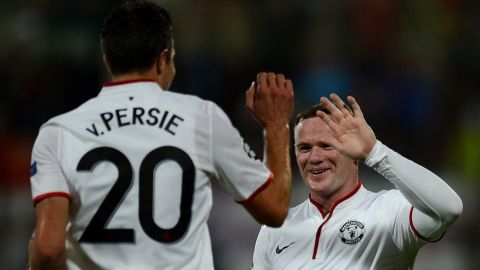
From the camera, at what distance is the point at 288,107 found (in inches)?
167

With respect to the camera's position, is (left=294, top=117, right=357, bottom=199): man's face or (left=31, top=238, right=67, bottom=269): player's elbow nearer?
(left=31, top=238, right=67, bottom=269): player's elbow

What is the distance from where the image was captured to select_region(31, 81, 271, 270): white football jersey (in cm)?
393

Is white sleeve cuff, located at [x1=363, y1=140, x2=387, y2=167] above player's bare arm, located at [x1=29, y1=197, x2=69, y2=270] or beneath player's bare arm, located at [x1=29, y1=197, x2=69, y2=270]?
above

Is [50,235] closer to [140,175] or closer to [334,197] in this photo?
[140,175]

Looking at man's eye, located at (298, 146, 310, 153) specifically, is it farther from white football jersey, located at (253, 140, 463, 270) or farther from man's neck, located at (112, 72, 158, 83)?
man's neck, located at (112, 72, 158, 83)

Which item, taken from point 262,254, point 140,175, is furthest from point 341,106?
point 140,175


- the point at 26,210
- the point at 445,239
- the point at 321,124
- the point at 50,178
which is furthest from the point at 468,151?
the point at 50,178

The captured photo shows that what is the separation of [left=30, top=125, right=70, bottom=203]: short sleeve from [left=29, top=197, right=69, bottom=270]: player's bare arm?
33 millimetres

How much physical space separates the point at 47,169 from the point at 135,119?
15.9 inches

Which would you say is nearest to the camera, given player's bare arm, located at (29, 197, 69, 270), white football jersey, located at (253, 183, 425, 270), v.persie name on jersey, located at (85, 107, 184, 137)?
player's bare arm, located at (29, 197, 69, 270)

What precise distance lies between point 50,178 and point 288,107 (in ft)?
3.45

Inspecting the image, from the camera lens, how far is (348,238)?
506cm

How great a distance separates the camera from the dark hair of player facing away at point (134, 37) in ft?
13.4

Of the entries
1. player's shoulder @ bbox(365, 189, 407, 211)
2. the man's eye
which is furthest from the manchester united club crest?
the man's eye
